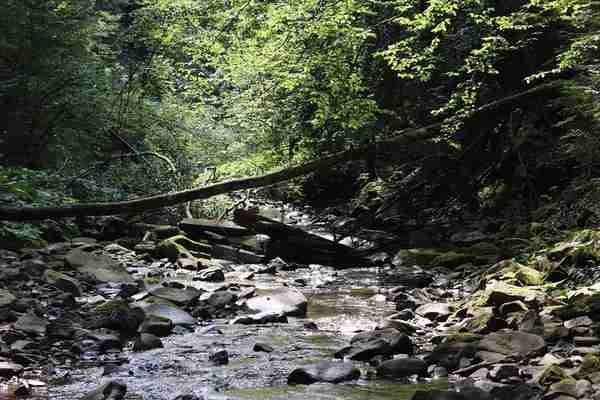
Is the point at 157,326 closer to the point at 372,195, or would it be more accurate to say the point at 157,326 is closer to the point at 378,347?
the point at 378,347

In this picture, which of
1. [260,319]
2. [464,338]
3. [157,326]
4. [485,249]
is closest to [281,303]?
[260,319]

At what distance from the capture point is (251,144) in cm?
1560

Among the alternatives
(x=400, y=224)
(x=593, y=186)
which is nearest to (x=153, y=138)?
(x=400, y=224)

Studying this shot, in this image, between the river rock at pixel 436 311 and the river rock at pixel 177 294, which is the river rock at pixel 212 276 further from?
the river rock at pixel 436 311

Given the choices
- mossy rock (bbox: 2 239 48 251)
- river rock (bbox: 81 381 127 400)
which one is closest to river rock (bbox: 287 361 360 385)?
river rock (bbox: 81 381 127 400)

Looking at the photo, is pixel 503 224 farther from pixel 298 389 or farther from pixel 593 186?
pixel 298 389

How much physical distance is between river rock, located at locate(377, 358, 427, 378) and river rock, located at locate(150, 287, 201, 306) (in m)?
3.79

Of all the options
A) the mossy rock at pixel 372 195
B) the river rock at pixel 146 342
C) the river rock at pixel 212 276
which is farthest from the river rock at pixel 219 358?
the mossy rock at pixel 372 195

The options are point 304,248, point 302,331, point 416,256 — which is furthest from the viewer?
point 304,248

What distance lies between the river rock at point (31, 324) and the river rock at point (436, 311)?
4.47 m

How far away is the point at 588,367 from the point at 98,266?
25.9ft

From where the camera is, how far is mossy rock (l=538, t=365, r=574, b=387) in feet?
15.9

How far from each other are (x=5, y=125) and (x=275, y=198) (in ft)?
34.8

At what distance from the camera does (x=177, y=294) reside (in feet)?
28.9
